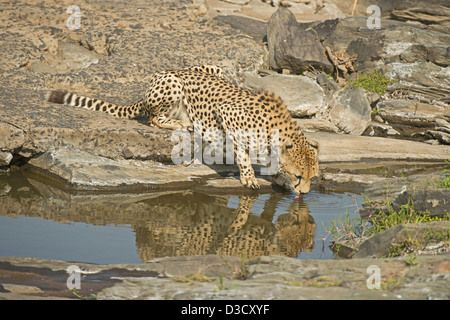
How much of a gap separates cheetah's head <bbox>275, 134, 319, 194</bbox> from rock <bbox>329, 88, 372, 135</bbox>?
10.4ft

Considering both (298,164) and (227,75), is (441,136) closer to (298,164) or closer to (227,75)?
(227,75)

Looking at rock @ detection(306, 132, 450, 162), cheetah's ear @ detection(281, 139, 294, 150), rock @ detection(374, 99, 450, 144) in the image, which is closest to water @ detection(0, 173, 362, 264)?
cheetah's ear @ detection(281, 139, 294, 150)

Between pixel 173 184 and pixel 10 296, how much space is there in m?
3.92

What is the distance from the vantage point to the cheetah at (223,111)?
300 inches

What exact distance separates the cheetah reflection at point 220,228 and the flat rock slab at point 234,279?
101 centimetres

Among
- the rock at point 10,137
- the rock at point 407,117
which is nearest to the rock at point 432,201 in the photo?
the rock at point 10,137

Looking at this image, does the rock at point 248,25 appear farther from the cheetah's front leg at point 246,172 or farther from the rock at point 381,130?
the cheetah's front leg at point 246,172

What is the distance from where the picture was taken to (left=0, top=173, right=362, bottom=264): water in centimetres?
596

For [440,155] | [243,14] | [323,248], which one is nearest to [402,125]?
[440,155]

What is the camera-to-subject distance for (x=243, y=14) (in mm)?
14758

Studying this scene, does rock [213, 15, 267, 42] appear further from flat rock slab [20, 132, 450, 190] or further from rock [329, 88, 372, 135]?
flat rock slab [20, 132, 450, 190]

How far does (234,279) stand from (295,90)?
6.99 metres

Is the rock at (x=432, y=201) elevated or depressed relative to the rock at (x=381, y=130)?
elevated

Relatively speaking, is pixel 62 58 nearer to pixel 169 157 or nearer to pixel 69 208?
pixel 169 157
